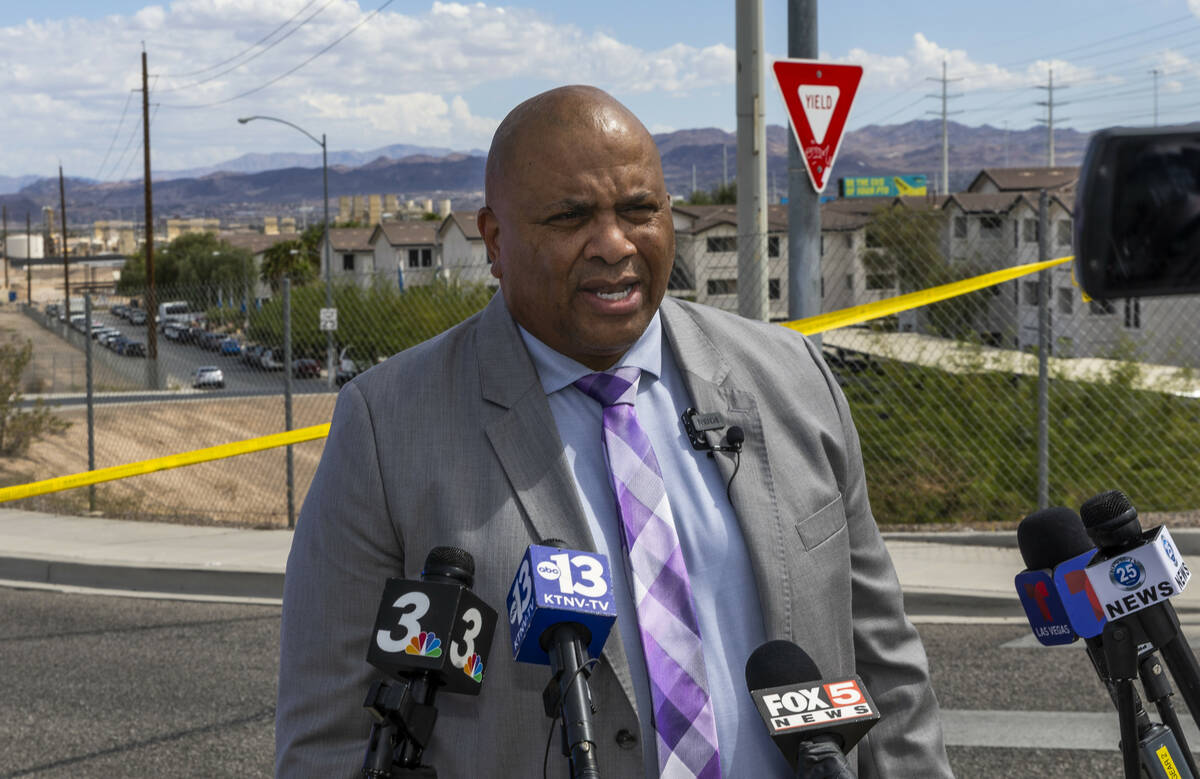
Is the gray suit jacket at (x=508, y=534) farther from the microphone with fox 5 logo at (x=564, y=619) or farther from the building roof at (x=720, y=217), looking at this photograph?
the building roof at (x=720, y=217)

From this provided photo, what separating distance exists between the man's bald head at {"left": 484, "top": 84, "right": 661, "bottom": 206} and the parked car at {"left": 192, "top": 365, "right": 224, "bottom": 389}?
10.9 metres

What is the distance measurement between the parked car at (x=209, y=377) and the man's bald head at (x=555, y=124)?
35.9 ft

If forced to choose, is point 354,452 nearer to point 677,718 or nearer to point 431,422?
point 431,422

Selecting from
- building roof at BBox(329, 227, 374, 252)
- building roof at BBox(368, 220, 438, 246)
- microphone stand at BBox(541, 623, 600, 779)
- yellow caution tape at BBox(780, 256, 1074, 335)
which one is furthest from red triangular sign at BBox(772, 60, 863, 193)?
building roof at BBox(329, 227, 374, 252)

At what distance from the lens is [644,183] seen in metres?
2.13

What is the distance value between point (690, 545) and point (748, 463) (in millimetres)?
174

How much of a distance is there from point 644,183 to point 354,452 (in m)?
0.65

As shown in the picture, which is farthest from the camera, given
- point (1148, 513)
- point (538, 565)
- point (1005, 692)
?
point (1148, 513)

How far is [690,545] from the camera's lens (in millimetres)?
2133

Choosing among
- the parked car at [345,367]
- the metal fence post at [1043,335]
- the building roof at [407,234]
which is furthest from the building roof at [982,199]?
the metal fence post at [1043,335]

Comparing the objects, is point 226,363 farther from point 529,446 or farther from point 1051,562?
point 1051,562

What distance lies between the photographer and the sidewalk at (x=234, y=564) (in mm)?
7312

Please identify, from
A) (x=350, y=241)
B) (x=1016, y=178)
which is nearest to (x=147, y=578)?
(x=1016, y=178)

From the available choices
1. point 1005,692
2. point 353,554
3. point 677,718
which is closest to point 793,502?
point 677,718
